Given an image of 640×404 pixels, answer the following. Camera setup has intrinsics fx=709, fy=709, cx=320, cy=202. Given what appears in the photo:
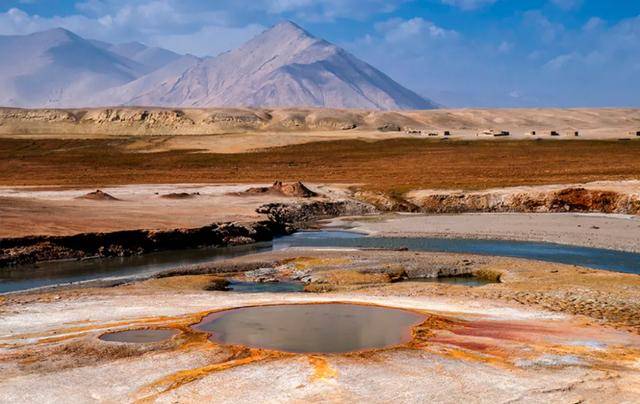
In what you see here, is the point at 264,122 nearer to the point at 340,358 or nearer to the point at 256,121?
the point at 256,121

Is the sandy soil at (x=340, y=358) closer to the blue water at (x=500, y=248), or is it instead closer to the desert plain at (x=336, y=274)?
the desert plain at (x=336, y=274)

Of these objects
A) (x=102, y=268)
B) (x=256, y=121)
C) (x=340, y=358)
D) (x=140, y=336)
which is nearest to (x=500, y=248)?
(x=102, y=268)

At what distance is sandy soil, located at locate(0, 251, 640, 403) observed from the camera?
48.7ft

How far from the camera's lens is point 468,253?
38375 millimetres

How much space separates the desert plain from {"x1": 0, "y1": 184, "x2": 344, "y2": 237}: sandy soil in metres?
0.26

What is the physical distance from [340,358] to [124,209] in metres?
34.1

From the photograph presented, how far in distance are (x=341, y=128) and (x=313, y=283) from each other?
139m

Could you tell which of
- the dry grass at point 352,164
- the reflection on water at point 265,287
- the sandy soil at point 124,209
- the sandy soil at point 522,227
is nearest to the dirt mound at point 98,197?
the sandy soil at point 124,209

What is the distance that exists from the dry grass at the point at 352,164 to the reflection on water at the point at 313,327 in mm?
41696

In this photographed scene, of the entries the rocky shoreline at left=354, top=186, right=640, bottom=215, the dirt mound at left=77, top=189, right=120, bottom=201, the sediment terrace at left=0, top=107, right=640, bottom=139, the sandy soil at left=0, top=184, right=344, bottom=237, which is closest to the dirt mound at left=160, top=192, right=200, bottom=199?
the sandy soil at left=0, top=184, right=344, bottom=237

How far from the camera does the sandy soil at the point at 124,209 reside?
39.7 m

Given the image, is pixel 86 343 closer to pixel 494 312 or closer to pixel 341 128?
pixel 494 312

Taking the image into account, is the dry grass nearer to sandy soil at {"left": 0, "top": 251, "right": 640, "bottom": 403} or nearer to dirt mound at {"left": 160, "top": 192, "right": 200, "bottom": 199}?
dirt mound at {"left": 160, "top": 192, "right": 200, "bottom": 199}

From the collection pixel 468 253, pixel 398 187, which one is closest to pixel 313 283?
pixel 468 253
